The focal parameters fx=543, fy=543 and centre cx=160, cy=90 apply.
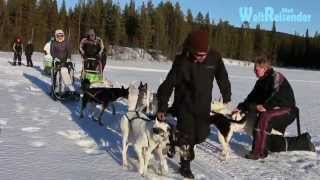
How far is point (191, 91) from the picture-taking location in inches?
257

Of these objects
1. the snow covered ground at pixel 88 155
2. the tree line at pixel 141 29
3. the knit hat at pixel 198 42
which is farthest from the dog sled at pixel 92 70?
the tree line at pixel 141 29

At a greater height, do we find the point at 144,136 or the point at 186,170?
the point at 144,136

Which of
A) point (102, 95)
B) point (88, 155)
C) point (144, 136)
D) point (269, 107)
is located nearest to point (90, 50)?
point (102, 95)

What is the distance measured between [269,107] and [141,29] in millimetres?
94492

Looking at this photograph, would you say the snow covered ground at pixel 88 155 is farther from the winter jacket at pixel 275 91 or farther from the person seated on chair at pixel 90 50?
the person seated on chair at pixel 90 50

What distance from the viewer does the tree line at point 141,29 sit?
87194mm

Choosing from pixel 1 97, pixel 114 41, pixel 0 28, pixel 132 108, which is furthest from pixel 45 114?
pixel 114 41

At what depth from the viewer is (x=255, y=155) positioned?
25.6 feet

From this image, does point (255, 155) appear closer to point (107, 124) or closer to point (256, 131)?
point (256, 131)

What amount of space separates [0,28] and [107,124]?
77.3m

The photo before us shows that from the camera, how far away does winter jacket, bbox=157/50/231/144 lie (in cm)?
646

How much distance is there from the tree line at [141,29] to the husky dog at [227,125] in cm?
5639

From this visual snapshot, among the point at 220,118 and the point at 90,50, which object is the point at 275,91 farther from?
the point at 90,50

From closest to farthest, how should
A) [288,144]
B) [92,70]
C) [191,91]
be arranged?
1. [191,91]
2. [288,144]
3. [92,70]
